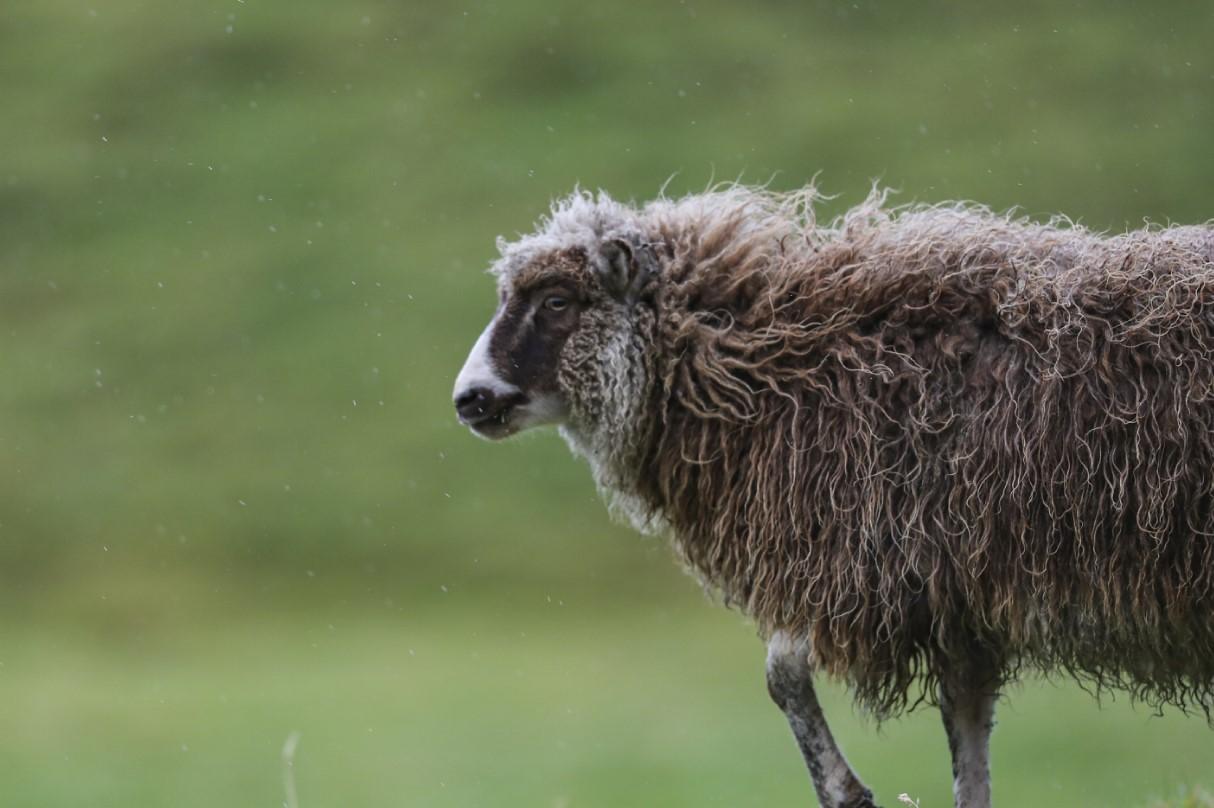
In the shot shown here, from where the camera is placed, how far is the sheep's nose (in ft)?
21.9

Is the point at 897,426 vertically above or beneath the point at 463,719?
beneath

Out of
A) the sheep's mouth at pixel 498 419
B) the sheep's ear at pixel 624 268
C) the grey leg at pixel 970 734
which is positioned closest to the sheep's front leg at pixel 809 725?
the grey leg at pixel 970 734

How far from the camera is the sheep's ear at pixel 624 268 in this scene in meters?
6.83

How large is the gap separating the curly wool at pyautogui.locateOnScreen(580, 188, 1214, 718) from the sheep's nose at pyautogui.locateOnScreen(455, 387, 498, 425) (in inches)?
23.3

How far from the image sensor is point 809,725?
21.0 feet

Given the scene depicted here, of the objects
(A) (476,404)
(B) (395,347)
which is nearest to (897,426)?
(A) (476,404)

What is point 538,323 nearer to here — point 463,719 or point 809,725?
point 809,725

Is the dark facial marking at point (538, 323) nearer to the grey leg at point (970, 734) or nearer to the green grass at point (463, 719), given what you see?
the grey leg at point (970, 734)

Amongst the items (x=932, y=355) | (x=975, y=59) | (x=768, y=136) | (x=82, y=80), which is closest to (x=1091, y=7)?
(x=975, y=59)

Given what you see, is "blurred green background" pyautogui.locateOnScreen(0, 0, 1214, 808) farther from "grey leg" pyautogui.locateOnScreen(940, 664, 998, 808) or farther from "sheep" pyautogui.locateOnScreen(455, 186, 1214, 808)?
"sheep" pyautogui.locateOnScreen(455, 186, 1214, 808)

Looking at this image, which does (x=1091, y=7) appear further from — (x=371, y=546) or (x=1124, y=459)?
(x=1124, y=459)

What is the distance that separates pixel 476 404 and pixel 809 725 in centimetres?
184

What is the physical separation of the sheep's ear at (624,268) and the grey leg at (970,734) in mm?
2046

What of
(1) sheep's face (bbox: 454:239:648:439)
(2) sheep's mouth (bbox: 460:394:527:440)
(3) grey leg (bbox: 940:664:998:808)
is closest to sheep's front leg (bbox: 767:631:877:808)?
(3) grey leg (bbox: 940:664:998:808)
